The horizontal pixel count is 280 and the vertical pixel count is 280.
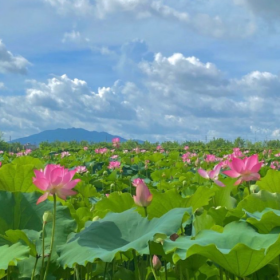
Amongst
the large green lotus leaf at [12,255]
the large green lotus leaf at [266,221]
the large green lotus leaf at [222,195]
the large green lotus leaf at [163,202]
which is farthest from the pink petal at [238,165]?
the large green lotus leaf at [12,255]

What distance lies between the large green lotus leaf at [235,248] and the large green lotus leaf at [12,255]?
1.19ft

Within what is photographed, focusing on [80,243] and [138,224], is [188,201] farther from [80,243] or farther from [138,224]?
[80,243]

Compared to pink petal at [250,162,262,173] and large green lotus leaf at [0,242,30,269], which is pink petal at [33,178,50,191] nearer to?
large green lotus leaf at [0,242,30,269]

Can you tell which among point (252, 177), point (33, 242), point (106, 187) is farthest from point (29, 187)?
point (106, 187)

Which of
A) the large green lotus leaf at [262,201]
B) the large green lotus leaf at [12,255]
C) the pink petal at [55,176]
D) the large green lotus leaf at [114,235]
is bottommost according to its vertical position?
the large green lotus leaf at [12,255]

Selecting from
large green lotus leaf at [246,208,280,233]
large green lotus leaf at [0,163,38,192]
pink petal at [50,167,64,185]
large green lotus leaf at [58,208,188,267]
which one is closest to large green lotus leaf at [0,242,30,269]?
large green lotus leaf at [58,208,188,267]

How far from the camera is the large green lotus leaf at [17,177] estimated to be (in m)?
1.66

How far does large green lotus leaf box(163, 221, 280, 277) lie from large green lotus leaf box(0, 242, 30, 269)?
1.19 ft

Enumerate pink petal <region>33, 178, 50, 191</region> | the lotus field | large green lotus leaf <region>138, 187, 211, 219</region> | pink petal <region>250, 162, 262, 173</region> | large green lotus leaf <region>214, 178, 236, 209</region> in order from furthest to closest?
large green lotus leaf <region>214, 178, 236, 209</region> < pink petal <region>250, 162, 262, 173</region> < large green lotus leaf <region>138, 187, 211, 219</region> < pink petal <region>33, 178, 50, 191</region> < the lotus field

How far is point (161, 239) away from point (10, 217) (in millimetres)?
593

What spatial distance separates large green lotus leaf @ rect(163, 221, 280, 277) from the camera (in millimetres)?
982

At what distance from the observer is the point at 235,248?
0.97 m

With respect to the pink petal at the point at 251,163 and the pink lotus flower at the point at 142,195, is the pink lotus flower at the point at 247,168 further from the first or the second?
the pink lotus flower at the point at 142,195

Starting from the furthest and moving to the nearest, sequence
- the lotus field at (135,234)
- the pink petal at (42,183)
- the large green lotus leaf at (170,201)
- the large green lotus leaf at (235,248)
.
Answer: the large green lotus leaf at (170,201), the pink petal at (42,183), the lotus field at (135,234), the large green lotus leaf at (235,248)
